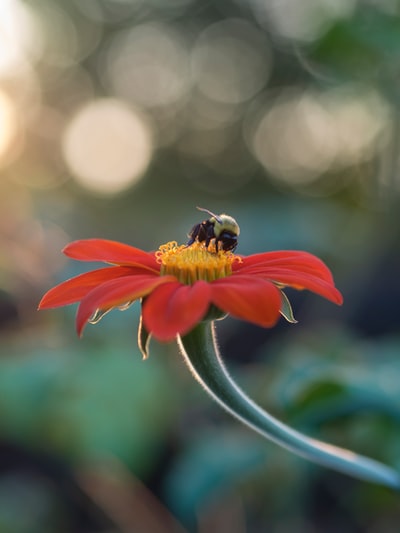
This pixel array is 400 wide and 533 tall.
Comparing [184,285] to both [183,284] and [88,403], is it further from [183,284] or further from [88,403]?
[88,403]

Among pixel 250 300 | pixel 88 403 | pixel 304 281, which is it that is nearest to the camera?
pixel 250 300

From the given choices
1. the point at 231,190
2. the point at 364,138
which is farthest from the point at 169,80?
the point at 364,138

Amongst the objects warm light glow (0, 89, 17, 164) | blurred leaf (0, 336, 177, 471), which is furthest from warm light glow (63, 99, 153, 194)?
blurred leaf (0, 336, 177, 471)

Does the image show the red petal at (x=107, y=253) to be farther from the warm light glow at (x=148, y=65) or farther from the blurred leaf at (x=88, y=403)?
the warm light glow at (x=148, y=65)

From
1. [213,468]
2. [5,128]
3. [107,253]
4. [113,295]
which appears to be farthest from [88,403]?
[5,128]

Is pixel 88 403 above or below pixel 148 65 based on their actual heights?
above

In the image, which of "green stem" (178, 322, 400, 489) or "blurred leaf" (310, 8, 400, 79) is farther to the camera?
"blurred leaf" (310, 8, 400, 79)

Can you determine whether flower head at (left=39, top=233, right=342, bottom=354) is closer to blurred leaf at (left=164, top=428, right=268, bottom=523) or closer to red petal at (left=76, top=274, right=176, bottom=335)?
red petal at (left=76, top=274, right=176, bottom=335)

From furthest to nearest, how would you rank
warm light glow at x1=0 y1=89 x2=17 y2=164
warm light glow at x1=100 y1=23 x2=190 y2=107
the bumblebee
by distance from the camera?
warm light glow at x1=100 y1=23 x2=190 y2=107
warm light glow at x1=0 y1=89 x2=17 y2=164
the bumblebee
